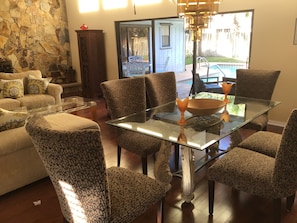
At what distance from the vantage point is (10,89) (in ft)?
15.6

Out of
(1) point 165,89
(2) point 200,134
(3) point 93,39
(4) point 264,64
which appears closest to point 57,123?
(1) point 165,89

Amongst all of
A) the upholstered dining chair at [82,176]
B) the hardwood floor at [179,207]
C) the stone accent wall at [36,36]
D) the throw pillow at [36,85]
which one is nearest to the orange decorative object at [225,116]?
the hardwood floor at [179,207]

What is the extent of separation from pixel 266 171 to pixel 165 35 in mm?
4966

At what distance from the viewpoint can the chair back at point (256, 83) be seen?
128 inches

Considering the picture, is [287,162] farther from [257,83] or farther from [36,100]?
[36,100]

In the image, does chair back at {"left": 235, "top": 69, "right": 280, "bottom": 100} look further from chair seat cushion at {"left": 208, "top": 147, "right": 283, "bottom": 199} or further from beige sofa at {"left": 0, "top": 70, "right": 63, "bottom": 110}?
beige sofa at {"left": 0, "top": 70, "right": 63, "bottom": 110}

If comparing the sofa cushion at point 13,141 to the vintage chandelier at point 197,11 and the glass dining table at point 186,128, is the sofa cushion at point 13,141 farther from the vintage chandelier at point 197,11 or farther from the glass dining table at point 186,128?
the vintage chandelier at point 197,11

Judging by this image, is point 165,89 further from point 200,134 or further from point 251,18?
point 251,18

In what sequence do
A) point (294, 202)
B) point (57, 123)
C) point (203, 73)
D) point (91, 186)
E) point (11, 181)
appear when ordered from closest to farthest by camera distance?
point (91, 186)
point (294, 202)
point (11, 181)
point (57, 123)
point (203, 73)

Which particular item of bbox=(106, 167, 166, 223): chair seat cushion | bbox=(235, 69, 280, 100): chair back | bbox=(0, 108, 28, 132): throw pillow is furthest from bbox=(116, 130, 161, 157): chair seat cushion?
bbox=(235, 69, 280, 100): chair back

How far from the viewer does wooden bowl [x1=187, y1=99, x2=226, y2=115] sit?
2363mm

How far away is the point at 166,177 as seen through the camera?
2402 mm

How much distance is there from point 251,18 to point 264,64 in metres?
0.76

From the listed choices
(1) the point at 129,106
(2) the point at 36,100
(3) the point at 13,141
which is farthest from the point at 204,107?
(2) the point at 36,100
